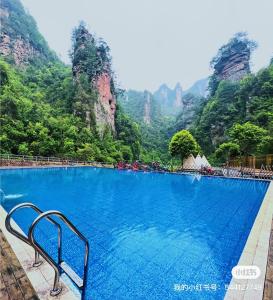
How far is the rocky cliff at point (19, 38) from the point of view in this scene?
32.9 m

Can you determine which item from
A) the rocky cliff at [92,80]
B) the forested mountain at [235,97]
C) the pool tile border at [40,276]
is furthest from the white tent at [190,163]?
the pool tile border at [40,276]

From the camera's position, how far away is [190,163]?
2091cm

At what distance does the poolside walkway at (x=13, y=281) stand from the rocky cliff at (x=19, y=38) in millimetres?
38334

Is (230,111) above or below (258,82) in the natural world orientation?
below

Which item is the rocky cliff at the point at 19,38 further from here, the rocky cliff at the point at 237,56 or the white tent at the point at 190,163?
the rocky cliff at the point at 237,56

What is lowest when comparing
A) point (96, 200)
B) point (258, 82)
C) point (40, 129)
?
point (96, 200)

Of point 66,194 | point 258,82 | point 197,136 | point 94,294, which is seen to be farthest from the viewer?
point 197,136

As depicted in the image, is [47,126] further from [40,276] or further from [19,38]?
[19,38]

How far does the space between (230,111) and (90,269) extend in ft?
109

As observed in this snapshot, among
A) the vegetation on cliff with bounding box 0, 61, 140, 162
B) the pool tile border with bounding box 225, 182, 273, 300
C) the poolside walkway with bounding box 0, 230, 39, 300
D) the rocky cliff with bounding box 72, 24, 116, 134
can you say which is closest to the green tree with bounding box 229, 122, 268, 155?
the vegetation on cliff with bounding box 0, 61, 140, 162

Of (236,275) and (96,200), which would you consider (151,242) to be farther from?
(96,200)

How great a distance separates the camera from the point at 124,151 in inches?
1171

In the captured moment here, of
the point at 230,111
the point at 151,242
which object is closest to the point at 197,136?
the point at 230,111

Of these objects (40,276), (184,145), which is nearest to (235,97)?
(184,145)
